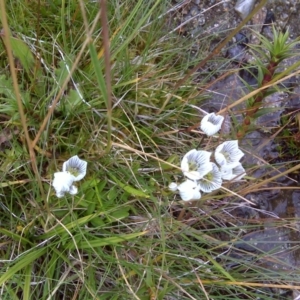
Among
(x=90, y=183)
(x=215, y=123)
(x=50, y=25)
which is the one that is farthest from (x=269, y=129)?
(x=50, y=25)

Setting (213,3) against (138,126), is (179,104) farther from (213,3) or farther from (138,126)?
(213,3)

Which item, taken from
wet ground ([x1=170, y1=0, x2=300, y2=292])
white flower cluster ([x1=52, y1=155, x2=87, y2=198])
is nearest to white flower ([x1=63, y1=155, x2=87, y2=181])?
white flower cluster ([x1=52, y1=155, x2=87, y2=198])

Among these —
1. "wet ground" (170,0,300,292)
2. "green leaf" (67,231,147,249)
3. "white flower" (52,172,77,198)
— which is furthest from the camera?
"wet ground" (170,0,300,292)

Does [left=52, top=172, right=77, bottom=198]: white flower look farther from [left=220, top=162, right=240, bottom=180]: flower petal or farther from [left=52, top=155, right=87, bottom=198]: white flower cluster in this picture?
[left=220, top=162, right=240, bottom=180]: flower petal

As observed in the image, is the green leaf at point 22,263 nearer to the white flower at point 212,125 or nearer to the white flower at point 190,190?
the white flower at point 190,190

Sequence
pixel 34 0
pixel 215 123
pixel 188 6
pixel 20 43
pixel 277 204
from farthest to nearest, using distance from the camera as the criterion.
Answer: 1. pixel 188 6
2. pixel 277 204
3. pixel 34 0
4. pixel 20 43
5. pixel 215 123

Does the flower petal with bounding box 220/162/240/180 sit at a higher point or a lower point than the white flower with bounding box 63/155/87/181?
lower
